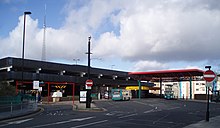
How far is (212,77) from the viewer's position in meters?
17.4

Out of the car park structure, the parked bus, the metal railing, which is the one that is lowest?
the parked bus

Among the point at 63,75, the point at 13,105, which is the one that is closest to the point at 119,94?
the point at 63,75

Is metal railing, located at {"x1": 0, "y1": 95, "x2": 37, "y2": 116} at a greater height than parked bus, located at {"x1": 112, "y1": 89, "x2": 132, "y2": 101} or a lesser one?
greater

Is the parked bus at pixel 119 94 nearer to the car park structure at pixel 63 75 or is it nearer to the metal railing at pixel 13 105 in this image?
the car park structure at pixel 63 75

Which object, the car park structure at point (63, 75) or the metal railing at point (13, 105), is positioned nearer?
the metal railing at point (13, 105)

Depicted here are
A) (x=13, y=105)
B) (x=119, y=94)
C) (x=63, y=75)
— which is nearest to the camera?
(x=13, y=105)

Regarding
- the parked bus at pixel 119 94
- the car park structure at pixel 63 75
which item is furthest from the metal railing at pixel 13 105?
the parked bus at pixel 119 94

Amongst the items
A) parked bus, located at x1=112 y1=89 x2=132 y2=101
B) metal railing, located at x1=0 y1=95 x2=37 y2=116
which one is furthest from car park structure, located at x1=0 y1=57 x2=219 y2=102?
metal railing, located at x1=0 y1=95 x2=37 y2=116

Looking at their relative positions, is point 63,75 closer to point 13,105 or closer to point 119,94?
point 119,94

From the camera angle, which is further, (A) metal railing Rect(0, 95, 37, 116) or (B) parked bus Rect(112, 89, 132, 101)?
(B) parked bus Rect(112, 89, 132, 101)

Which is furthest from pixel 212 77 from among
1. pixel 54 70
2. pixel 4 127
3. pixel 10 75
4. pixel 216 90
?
pixel 54 70

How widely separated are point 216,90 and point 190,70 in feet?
24.6

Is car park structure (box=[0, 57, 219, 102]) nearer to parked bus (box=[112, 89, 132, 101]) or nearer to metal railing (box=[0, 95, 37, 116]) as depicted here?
parked bus (box=[112, 89, 132, 101])

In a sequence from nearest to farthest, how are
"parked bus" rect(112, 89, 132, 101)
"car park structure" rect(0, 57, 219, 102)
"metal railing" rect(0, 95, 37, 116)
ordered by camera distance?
"metal railing" rect(0, 95, 37, 116) < "car park structure" rect(0, 57, 219, 102) < "parked bus" rect(112, 89, 132, 101)
